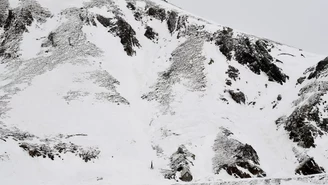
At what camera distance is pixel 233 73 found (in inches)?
1763

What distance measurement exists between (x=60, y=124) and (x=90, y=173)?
708 centimetres

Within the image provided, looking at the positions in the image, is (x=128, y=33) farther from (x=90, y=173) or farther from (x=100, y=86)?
(x=90, y=173)

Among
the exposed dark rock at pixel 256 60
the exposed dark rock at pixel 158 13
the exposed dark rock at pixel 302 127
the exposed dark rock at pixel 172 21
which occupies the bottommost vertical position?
the exposed dark rock at pixel 302 127

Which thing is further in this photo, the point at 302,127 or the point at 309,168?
the point at 302,127

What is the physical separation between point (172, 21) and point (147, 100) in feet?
63.5

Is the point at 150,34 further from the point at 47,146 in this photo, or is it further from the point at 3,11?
the point at 47,146

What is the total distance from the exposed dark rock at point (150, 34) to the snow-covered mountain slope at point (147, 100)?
0.62ft

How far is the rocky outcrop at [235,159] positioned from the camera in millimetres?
29625

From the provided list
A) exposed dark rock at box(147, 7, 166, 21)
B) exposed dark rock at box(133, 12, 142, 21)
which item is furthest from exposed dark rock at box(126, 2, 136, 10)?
exposed dark rock at box(147, 7, 166, 21)

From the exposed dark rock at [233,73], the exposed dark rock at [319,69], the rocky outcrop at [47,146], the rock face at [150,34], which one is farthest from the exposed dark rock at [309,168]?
the rock face at [150,34]

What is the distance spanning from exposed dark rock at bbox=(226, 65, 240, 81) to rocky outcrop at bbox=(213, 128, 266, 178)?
13.2m

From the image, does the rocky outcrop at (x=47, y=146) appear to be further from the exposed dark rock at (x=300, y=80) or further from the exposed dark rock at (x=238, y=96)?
the exposed dark rock at (x=300, y=80)

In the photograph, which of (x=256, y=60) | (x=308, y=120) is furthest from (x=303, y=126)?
(x=256, y=60)

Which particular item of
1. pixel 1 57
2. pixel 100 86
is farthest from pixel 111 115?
pixel 1 57
